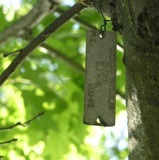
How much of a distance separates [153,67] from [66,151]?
1.64m

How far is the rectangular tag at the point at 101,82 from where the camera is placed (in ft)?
3.50

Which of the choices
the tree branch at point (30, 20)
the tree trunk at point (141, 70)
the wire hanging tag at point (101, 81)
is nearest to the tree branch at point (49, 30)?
the wire hanging tag at point (101, 81)

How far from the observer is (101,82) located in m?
1.07

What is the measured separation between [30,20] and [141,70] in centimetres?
114

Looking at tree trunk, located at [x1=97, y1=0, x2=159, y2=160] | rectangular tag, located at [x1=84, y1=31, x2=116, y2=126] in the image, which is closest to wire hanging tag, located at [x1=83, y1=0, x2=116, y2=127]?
rectangular tag, located at [x1=84, y1=31, x2=116, y2=126]

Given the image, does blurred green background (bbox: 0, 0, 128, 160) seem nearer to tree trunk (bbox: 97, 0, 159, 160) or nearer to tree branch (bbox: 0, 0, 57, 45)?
tree branch (bbox: 0, 0, 57, 45)

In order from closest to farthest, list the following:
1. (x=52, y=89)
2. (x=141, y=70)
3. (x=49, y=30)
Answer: (x=141, y=70) → (x=49, y=30) → (x=52, y=89)

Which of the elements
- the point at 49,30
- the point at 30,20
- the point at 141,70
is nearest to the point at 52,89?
the point at 30,20

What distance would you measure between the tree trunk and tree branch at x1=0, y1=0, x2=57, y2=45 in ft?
2.92

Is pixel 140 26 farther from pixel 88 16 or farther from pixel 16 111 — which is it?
pixel 16 111

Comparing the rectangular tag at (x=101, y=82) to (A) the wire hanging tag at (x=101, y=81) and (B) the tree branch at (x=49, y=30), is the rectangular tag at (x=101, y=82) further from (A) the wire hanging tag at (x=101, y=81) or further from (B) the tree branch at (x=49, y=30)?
(B) the tree branch at (x=49, y=30)

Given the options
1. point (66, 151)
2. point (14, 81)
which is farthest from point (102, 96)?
point (66, 151)

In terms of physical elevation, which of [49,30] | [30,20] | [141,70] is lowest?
[141,70]

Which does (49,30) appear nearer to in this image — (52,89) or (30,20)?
(30,20)
